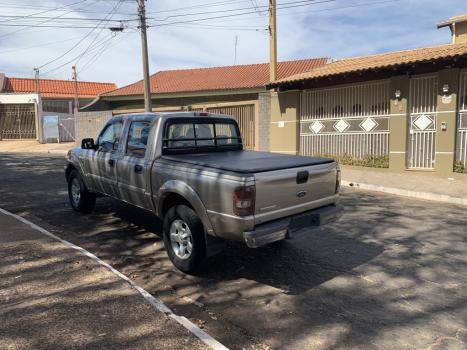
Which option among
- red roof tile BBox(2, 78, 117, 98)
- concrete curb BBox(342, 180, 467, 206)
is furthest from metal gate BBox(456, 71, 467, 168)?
red roof tile BBox(2, 78, 117, 98)

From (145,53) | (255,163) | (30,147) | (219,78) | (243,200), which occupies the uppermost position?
(145,53)

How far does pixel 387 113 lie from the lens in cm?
1336

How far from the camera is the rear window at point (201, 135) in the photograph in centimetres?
559

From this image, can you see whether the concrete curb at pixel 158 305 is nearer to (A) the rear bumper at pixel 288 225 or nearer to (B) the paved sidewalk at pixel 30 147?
(A) the rear bumper at pixel 288 225

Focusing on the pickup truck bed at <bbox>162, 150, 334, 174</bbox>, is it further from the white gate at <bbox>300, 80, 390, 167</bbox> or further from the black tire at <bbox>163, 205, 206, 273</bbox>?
the white gate at <bbox>300, 80, 390, 167</bbox>

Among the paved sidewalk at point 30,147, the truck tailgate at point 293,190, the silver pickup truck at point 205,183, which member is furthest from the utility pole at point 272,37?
the paved sidewalk at point 30,147

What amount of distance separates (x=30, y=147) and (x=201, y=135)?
26.8 metres

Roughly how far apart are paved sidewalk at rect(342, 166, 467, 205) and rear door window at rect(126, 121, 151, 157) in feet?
23.9

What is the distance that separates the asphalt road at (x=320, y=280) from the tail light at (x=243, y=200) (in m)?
0.90

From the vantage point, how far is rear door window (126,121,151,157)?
566cm

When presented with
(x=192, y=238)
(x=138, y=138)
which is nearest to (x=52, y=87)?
(x=138, y=138)

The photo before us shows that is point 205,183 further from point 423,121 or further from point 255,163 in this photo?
point 423,121

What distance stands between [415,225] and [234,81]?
18058mm

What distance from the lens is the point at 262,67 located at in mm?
26484
